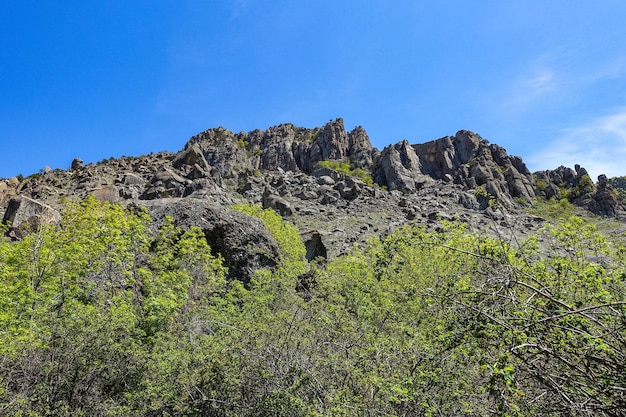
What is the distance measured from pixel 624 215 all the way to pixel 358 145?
54.2 meters

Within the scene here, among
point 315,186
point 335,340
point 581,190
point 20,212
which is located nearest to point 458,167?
point 581,190

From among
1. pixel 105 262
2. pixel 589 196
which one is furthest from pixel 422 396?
pixel 589 196

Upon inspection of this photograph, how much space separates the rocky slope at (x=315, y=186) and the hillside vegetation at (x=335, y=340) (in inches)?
297

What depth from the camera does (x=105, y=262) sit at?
1064cm

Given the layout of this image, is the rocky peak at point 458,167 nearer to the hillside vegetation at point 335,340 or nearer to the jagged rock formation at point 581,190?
the jagged rock formation at point 581,190

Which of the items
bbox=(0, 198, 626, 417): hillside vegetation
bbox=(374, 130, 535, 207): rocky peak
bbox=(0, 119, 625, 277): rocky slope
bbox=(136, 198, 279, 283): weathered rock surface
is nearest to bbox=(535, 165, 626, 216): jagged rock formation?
bbox=(0, 119, 625, 277): rocky slope

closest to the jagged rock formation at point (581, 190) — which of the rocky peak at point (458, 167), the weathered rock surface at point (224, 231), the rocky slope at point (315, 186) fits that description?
the rocky slope at point (315, 186)

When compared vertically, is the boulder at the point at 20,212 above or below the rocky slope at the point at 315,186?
below

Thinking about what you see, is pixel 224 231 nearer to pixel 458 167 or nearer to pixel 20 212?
pixel 20 212

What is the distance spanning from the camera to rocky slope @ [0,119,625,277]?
78.9 feet

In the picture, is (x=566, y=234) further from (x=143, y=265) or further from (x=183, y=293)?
(x=143, y=265)

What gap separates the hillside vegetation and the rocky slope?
7534 mm

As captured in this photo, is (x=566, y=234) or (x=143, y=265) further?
(x=143, y=265)

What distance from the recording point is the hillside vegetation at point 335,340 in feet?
13.2
